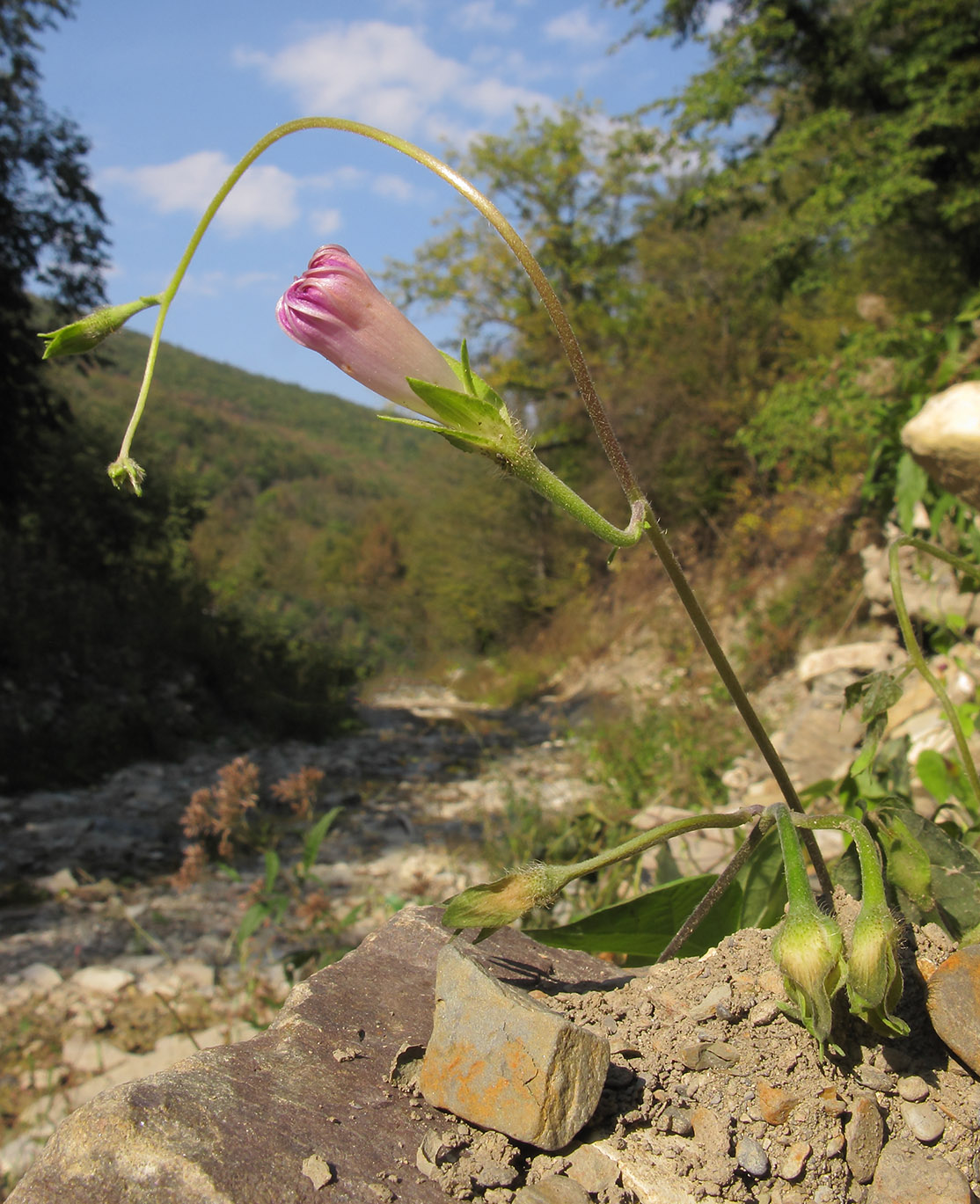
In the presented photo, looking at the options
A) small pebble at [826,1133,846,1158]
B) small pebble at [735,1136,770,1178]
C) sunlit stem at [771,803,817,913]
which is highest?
sunlit stem at [771,803,817,913]

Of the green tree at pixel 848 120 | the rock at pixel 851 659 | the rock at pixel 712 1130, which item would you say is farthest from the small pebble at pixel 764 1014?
the green tree at pixel 848 120

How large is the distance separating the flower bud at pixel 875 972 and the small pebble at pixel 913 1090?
74mm

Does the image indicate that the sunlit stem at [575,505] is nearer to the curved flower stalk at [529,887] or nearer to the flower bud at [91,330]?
the curved flower stalk at [529,887]

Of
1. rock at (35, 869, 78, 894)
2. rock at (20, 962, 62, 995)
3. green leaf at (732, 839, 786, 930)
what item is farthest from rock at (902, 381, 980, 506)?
rock at (35, 869, 78, 894)

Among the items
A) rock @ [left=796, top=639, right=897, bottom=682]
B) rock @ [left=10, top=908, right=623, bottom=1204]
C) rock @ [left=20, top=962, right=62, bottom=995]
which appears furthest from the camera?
rock @ [left=796, top=639, right=897, bottom=682]

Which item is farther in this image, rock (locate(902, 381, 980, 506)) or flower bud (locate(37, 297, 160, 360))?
rock (locate(902, 381, 980, 506))

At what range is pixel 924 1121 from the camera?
0.71m

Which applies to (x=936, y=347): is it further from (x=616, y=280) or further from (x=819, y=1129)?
(x=616, y=280)

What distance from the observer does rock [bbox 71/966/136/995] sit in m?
3.43

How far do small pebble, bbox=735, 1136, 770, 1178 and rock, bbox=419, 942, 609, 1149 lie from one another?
4.8 inches

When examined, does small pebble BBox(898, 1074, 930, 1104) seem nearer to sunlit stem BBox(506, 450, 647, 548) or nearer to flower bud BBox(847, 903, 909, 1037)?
flower bud BBox(847, 903, 909, 1037)

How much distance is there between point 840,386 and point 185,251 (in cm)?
659

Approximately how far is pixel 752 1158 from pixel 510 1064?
0.21 metres

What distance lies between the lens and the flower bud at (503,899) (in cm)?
74
